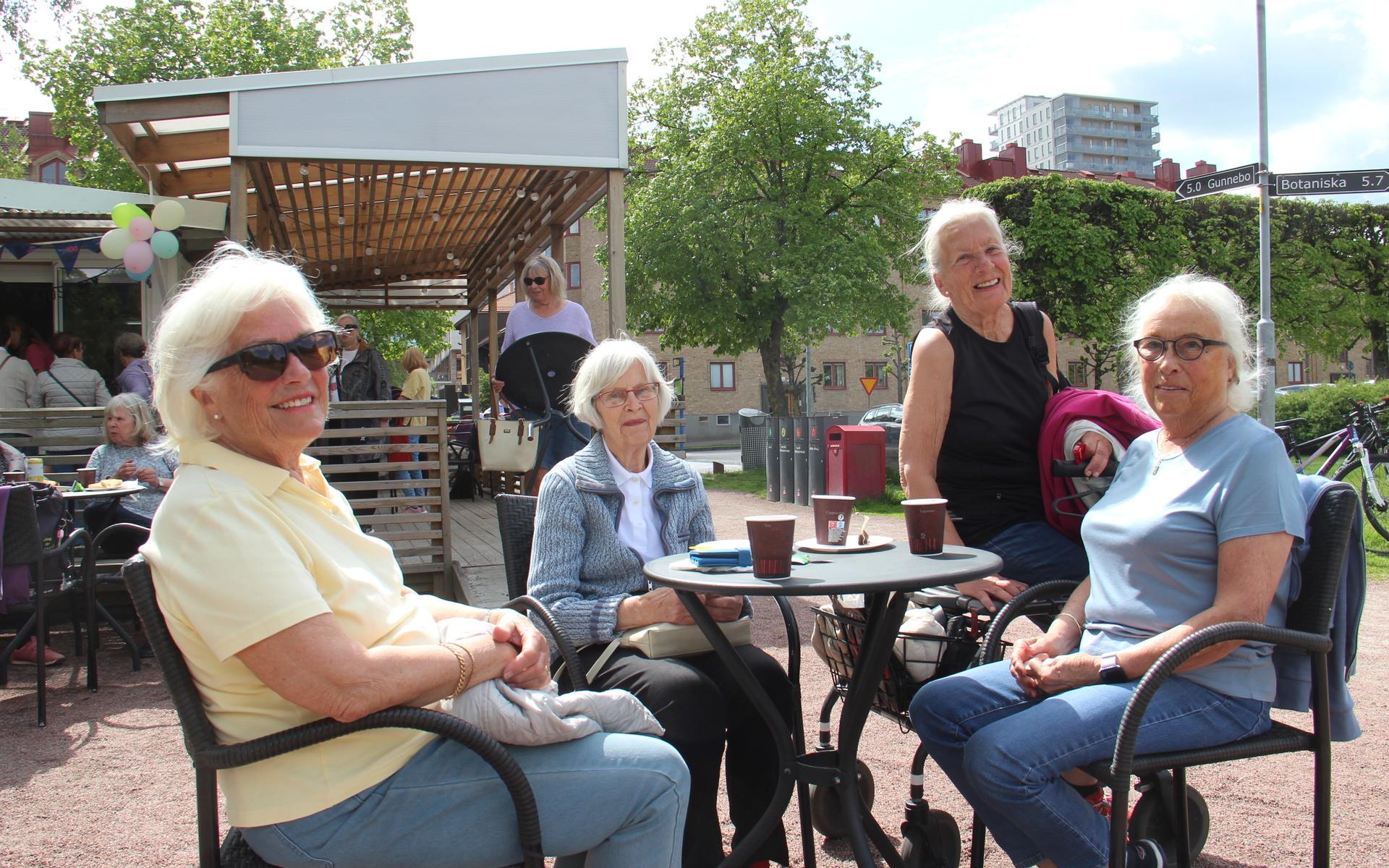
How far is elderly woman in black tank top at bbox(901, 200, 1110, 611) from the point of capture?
314cm

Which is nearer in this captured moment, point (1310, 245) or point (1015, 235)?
point (1015, 235)

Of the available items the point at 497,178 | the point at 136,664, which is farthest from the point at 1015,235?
the point at 136,664

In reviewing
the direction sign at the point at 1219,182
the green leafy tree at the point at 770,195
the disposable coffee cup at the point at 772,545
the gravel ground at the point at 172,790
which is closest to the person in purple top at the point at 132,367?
the gravel ground at the point at 172,790

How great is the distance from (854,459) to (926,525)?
11790mm

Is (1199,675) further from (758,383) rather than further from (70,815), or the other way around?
(758,383)

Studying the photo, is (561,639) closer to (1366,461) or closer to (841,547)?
(841,547)

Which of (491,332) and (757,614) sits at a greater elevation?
(491,332)

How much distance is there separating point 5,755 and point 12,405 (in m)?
7.10

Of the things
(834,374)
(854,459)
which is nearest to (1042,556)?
(854,459)

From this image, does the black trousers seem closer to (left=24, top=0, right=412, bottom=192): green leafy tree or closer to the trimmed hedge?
the trimmed hedge

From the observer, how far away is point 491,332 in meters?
14.0

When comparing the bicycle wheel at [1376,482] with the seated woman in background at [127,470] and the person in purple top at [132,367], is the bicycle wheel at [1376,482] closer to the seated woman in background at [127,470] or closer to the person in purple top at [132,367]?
the seated woman in background at [127,470]

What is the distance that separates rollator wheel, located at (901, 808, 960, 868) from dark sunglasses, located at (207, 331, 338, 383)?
76.0 inches

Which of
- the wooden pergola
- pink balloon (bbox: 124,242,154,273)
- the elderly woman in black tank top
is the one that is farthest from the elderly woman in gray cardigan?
pink balloon (bbox: 124,242,154,273)
